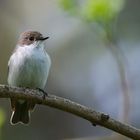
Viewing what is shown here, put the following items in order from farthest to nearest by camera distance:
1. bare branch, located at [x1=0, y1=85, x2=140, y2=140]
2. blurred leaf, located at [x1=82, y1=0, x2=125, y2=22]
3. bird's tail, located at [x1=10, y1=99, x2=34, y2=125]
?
bird's tail, located at [x1=10, y1=99, x2=34, y2=125] < blurred leaf, located at [x1=82, y1=0, x2=125, y2=22] < bare branch, located at [x1=0, y1=85, x2=140, y2=140]

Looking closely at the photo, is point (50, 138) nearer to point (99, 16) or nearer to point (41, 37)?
point (41, 37)

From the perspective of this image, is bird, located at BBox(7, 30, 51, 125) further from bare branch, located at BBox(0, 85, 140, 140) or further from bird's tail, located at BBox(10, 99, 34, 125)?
bare branch, located at BBox(0, 85, 140, 140)

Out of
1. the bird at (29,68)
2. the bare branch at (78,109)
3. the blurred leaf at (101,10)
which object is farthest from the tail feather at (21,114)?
the blurred leaf at (101,10)

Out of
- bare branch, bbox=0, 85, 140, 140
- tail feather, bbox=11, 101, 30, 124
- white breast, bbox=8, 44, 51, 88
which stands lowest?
bare branch, bbox=0, 85, 140, 140

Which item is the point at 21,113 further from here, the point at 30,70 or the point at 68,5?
the point at 68,5

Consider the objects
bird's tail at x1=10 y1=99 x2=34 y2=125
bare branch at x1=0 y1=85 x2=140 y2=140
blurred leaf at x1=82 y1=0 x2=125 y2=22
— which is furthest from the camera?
bird's tail at x1=10 y1=99 x2=34 y2=125

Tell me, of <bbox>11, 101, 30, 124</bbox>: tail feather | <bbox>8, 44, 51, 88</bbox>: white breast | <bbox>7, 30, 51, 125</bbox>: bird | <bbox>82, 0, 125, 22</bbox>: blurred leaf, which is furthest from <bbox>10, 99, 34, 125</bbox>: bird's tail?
<bbox>82, 0, 125, 22</bbox>: blurred leaf

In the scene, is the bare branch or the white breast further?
the white breast
